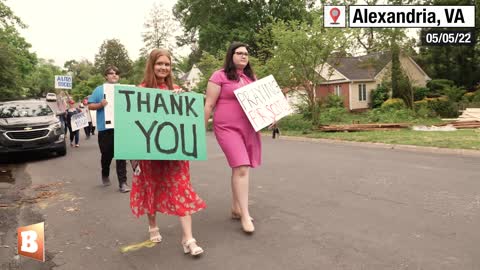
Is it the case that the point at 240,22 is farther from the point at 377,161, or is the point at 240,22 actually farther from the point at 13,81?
the point at 377,161

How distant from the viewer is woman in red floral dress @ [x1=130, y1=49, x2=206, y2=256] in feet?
11.9

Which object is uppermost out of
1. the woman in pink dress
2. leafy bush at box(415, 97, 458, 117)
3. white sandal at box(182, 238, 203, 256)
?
leafy bush at box(415, 97, 458, 117)

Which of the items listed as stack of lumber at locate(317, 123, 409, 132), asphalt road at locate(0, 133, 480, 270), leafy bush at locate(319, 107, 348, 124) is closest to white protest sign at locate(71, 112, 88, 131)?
asphalt road at locate(0, 133, 480, 270)

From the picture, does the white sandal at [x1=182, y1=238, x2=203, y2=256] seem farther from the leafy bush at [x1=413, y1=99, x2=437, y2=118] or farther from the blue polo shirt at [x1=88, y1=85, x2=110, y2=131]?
the leafy bush at [x1=413, y1=99, x2=437, y2=118]

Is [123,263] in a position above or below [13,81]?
below

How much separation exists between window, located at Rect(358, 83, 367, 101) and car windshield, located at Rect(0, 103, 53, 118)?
3081cm

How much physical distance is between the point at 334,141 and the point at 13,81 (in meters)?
18.4

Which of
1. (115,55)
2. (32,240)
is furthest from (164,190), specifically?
(115,55)

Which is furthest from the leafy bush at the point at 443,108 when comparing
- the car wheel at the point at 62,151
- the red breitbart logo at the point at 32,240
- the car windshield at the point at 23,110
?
the red breitbart logo at the point at 32,240

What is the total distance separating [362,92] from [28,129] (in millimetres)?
32483

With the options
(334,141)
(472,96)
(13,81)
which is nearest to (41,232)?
(334,141)

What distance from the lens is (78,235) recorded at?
14.2 feet

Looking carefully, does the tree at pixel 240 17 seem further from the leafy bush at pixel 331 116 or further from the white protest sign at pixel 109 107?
the white protest sign at pixel 109 107

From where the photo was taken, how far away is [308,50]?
17.5 metres
